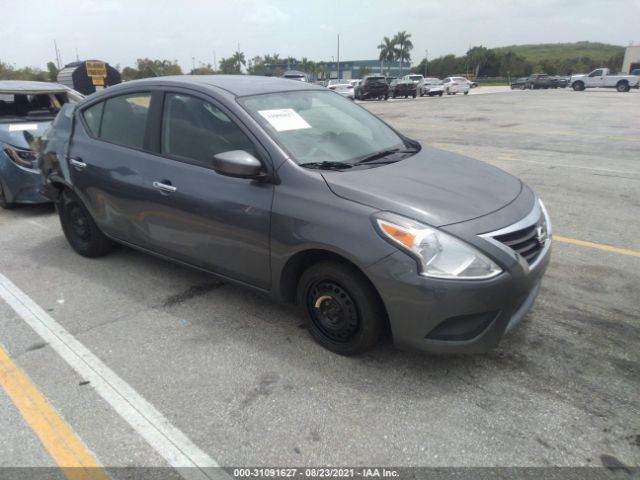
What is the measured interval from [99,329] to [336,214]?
6.50 feet

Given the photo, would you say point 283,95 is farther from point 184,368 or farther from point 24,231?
point 24,231

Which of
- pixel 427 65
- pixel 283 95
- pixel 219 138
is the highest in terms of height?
pixel 427 65

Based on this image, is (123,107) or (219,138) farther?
(123,107)

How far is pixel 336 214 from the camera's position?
→ 267cm

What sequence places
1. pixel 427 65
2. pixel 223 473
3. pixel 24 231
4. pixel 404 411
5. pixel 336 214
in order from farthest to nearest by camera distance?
pixel 427 65 → pixel 24 231 → pixel 336 214 → pixel 404 411 → pixel 223 473

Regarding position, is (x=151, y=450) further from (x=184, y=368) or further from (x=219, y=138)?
(x=219, y=138)

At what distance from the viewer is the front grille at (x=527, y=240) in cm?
259

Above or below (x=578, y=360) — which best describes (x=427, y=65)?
above

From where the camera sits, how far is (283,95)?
3.52 m

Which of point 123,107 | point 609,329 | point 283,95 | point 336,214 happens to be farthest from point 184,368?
point 609,329

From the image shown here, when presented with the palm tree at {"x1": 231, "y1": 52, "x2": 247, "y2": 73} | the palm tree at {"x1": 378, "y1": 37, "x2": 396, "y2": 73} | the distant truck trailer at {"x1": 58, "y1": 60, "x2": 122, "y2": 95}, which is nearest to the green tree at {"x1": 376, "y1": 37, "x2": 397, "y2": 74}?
the palm tree at {"x1": 378, "y1": 37, "x2": 396, "y2": 73}

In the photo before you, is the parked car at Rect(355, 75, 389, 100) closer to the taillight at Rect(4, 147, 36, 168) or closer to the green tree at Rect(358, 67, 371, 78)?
the taillight at Rect(4, 147, 36, 168)

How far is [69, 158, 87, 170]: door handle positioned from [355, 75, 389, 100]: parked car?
1168 inches

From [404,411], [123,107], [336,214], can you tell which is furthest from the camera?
[123,107]
